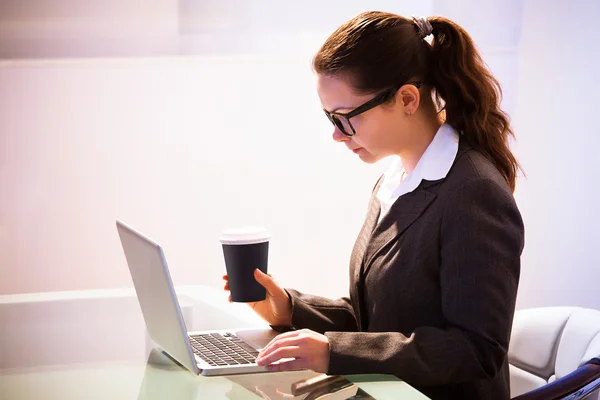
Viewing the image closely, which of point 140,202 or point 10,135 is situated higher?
point 10,135

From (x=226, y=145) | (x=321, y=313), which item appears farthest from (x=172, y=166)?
(x=321, y=313)

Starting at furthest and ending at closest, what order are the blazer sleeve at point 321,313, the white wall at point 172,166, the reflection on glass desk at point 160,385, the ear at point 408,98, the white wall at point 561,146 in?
the white wall at point 561,146
the white wall at point 172,166
the blazer sleeve at point 321,313
the ear at point 408,98
the reflection on glass desk at point 160,385

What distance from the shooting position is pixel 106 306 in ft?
7.04

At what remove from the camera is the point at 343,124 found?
5.66 feet

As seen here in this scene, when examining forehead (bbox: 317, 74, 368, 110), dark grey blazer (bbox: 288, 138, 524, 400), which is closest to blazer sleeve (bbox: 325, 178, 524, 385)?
dark grey blazer (bbox: 288, 138, 524, 400)

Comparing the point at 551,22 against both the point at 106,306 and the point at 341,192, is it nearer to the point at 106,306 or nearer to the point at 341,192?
the point at 341,192

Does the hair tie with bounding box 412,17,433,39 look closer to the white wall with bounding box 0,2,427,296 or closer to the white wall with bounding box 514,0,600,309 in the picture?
the white wall with bounding box 0,2,427,296

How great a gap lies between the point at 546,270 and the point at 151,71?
6.77 ft

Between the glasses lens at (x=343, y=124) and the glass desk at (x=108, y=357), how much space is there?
1.62 ft

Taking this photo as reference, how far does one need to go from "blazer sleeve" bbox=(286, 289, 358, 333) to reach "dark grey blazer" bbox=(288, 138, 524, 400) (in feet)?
0.43

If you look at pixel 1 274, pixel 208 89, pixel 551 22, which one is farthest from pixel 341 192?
pixel 1 274

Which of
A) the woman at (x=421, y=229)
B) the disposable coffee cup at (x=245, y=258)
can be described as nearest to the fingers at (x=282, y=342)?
the woman at (x=421, y=229)

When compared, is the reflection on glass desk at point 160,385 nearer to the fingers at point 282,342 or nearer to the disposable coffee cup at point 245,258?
the fingers at point 282,342

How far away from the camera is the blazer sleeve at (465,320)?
1.44 meters
